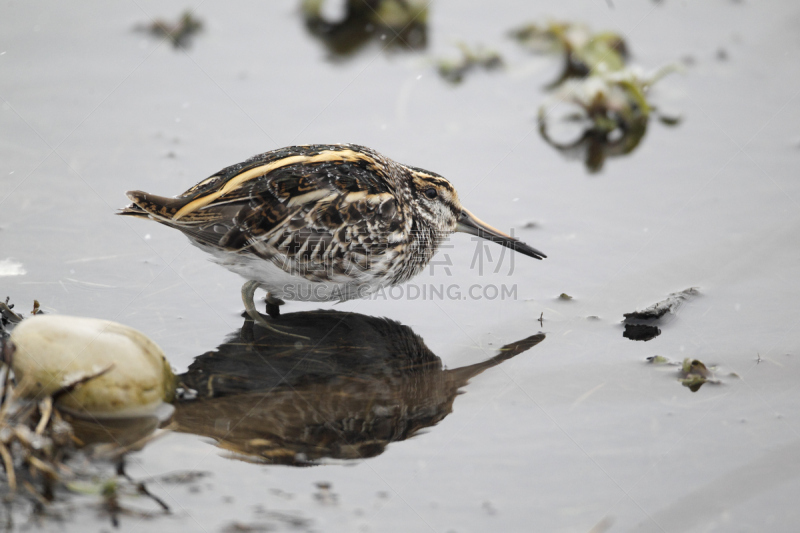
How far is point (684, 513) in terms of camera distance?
4531 mm

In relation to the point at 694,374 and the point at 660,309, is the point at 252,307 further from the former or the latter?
the point at 694,374

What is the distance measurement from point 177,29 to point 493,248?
5.07 m

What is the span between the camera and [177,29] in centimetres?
984

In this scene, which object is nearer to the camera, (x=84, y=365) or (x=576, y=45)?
(x=84, y=365)

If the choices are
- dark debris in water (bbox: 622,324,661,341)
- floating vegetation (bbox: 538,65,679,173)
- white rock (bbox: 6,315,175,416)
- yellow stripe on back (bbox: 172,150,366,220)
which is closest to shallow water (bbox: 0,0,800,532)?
dark debris in water (bbox: 622,324,661,341)

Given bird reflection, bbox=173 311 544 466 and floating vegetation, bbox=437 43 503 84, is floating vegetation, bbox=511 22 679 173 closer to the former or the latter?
floating vegetation, bbox=437 43 503 84

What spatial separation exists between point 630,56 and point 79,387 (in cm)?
739

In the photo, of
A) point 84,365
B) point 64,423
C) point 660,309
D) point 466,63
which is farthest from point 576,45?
point 64,423

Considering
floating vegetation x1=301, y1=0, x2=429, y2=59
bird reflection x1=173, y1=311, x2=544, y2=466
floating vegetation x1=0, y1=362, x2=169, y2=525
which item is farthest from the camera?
floating vegetation x1=301, y1=0, x2=429, y2=59

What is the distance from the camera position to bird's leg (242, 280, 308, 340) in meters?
6.22

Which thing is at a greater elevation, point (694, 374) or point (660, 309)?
point (660, 309)

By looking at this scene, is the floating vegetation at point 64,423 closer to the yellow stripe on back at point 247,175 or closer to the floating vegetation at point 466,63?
the yellow stripe on back at point 247,175

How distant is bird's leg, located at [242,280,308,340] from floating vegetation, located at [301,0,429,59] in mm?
4548

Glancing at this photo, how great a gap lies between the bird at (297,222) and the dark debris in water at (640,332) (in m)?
1.80
